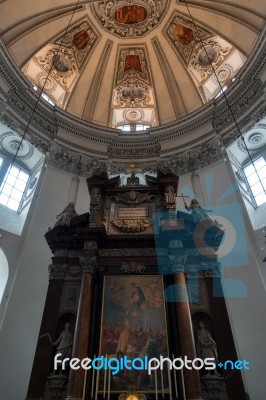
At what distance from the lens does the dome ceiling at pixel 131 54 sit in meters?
16.7

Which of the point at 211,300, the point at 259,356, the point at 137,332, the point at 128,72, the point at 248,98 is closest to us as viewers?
the point at 137,332

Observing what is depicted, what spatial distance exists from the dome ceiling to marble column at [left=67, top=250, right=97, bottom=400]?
12.7 m

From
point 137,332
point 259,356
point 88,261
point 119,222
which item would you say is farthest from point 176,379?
point 259,356

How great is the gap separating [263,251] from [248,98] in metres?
7.08

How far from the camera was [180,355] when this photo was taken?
220 inches

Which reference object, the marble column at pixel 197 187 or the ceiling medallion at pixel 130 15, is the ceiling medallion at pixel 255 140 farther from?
the ceiling medallion at pixel 130 15

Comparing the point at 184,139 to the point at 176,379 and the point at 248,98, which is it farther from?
the point at 176,379

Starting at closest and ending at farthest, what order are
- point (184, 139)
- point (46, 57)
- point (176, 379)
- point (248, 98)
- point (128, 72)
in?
point (176, 379) < point (248, 98) < point (184, 139) < point (46, 57) < point (128, 72)

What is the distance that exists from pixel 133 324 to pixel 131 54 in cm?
1752

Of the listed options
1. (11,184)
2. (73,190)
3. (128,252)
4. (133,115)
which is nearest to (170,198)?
(128,252)

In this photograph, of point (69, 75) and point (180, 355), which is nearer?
point (180, 355)

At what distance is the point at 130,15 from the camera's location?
19.1m

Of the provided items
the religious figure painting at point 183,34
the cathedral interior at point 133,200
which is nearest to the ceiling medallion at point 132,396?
the cathedral interior at point 133,200

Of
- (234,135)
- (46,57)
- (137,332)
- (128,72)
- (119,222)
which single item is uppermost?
(128,72)
